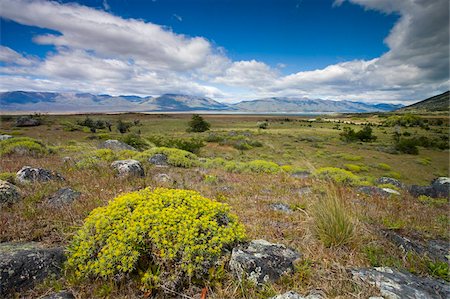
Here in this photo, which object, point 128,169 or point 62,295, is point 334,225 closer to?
point 62,295

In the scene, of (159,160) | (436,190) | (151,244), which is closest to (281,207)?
(151,244)

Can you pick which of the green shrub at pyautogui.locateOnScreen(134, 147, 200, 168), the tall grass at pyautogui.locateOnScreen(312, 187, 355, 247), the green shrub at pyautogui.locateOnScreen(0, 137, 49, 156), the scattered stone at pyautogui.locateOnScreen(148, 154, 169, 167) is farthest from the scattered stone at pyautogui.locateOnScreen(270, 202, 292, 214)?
the green shrub at pyautogui.locateOnScreen(0, 137, 49, 156)

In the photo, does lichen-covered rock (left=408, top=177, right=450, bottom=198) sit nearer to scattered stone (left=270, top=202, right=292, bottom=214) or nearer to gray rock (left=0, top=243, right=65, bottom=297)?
scattered stone (left=270, top=202, right=292, bottom=214)

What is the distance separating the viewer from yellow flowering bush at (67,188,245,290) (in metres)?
2.92

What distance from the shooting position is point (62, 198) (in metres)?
5.32

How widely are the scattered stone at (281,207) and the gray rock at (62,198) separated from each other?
458cm

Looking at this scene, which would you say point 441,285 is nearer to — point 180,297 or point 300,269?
point 300,269

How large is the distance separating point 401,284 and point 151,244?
3.12 metres

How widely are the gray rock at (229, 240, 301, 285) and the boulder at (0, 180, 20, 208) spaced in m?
4.71

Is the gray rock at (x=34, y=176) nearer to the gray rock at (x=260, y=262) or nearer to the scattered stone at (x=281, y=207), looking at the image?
the scattered stone at (x=281, y=207)

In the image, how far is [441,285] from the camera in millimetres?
3227

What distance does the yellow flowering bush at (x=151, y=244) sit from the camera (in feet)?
9.59

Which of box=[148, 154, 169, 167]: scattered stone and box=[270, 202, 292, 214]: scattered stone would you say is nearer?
box=[270, 202, 292, 214]: scattered stone

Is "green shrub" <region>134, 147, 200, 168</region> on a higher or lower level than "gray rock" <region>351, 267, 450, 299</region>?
lower
